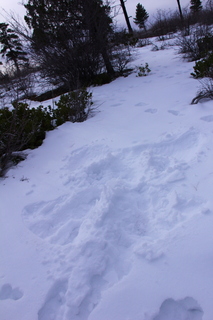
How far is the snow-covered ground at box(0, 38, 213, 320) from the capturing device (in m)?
1.37

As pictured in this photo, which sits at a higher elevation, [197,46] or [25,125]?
[197,46]

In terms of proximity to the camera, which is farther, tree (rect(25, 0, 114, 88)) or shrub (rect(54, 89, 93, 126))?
tree (rect(25, 0, 114, 88))

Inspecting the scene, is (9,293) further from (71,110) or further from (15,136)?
(71,110)

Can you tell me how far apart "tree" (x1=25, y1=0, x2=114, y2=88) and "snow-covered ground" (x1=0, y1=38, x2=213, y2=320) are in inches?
164

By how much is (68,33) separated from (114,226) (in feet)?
22.0

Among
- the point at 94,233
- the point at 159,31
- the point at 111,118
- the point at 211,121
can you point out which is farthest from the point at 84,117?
the point at 159,31

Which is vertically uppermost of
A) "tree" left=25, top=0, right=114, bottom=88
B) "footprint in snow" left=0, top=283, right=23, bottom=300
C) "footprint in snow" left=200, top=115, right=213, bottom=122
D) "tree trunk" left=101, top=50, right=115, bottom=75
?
"tree" left=25, top=0, right=114, bottom=88

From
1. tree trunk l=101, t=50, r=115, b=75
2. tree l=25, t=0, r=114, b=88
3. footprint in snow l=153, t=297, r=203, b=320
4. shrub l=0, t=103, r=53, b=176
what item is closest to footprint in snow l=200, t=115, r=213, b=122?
footprint in snow l=153, t=297, r=203, b=320

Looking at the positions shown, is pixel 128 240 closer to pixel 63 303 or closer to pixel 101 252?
pixel 101 252

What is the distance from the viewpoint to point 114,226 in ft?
6.03

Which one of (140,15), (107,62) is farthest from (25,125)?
(140,15)

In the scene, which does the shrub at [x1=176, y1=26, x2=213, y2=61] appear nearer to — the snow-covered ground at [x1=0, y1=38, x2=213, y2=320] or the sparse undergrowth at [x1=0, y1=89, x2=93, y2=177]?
the snow-covered ground at [x1=0, y1=38, x2=213, y2=320]

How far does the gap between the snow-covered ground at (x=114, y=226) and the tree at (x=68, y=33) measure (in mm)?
4166

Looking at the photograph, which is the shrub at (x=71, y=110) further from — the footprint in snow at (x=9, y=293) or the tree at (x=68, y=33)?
the footprint in snow at (x=9, y=293)
